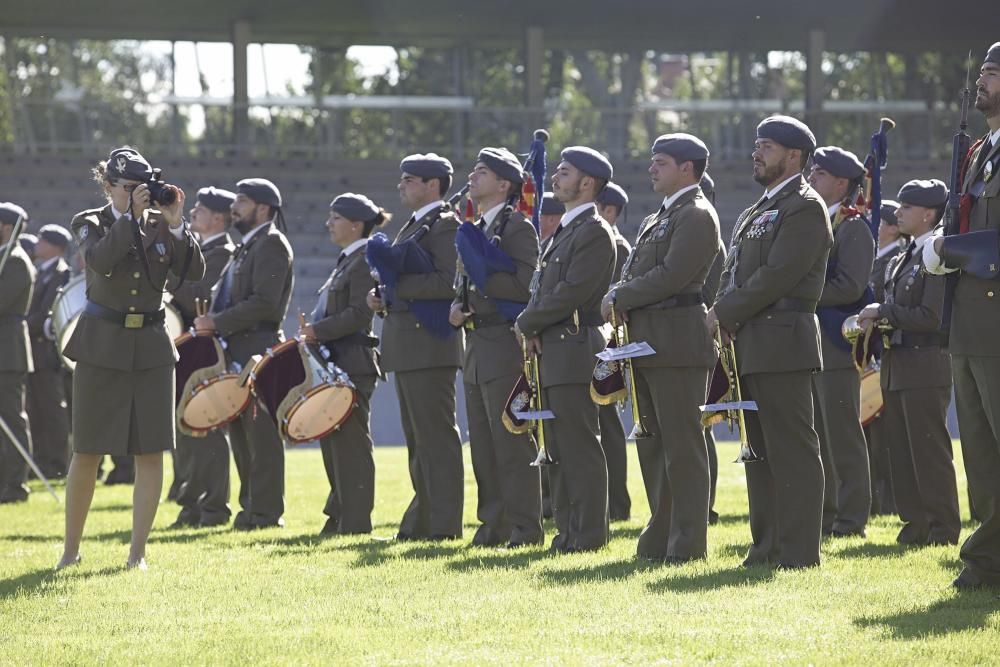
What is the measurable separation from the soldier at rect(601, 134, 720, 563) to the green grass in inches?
12.6

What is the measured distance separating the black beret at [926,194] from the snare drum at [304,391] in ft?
10.9

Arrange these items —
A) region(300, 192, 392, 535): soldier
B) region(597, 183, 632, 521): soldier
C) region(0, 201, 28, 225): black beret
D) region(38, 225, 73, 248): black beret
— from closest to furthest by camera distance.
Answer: region(300, 192, 392, 535): soldier, region(597, 183, 632, 521): soldier, region(0, 201, 28, 225): black beret, region(38, 225, 73, 248): black beret

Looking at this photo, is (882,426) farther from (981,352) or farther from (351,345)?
(981,352)

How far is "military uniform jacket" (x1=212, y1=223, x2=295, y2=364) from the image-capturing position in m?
10.2

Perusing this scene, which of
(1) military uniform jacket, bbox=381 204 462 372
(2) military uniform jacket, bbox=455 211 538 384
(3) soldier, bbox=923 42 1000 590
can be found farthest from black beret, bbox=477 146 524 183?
(3) soldier, bbox=923 42 1000 590

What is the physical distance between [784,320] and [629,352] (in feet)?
2.36

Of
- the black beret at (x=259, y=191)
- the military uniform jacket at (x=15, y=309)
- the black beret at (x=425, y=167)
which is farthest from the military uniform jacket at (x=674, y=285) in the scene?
the military uniform jacket at (x=15, y=309)

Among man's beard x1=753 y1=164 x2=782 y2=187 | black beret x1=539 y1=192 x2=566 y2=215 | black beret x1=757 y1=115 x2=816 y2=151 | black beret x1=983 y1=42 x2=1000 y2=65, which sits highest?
black beret x1=983 y1=42 x2=1000 y2=65

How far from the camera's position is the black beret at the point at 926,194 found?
29.6 ft

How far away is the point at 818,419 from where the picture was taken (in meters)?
9.02

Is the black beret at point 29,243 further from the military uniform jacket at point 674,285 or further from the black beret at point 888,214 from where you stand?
the military uniform jacket at point 674,285

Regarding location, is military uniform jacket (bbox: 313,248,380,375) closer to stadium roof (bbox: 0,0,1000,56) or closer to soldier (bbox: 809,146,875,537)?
soldier (bbox: 809,146,875,537)

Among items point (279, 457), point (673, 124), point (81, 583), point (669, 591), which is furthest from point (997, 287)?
point (673, 124)

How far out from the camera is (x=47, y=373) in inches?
578
